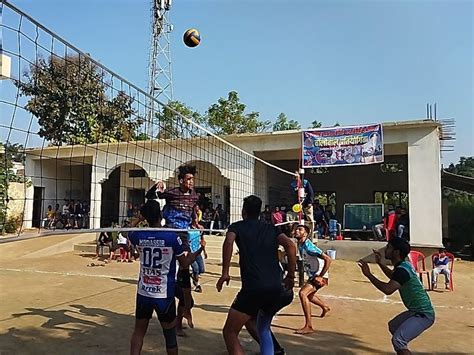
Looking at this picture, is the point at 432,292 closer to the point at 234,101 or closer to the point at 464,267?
the point at 464,267

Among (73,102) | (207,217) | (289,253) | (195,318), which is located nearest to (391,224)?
(207,217)

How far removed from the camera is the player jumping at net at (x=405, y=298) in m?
3.79

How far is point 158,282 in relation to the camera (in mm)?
3785

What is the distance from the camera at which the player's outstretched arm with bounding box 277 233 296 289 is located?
12.4ft

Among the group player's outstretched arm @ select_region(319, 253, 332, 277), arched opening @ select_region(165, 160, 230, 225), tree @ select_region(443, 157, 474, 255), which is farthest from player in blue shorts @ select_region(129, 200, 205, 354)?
tree @ select_region(443, 157, 474, 255)

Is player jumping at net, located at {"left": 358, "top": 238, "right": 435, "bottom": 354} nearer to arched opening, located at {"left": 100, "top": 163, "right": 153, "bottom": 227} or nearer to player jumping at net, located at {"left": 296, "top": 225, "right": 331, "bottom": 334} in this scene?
player jumping at net, located at {"left": 296, "top": 225, "right": 331, "bottom": 334}

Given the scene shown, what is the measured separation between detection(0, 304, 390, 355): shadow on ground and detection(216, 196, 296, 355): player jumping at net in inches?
47.3

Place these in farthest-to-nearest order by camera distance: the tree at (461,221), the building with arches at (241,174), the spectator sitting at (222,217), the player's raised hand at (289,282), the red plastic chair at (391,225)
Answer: the tree at (461,221) → the spectator sitting at (222,217) → the red plastic chair at (391,225) → the building with arches at (241,174) → the player's raised hand at (289,282)

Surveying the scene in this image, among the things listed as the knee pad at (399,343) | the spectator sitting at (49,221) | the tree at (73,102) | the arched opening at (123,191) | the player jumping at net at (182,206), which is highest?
the tree at (73,102)

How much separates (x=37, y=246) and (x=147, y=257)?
39.4 feet

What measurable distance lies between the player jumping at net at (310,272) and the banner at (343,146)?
7.58 m

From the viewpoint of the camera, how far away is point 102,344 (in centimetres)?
480

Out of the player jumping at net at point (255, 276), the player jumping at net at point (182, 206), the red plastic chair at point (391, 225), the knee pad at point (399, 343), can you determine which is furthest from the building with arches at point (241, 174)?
the knee pad at point (399, 343)

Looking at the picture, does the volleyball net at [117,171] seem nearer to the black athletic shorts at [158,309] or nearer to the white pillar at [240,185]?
the white pillar at [240,185]
